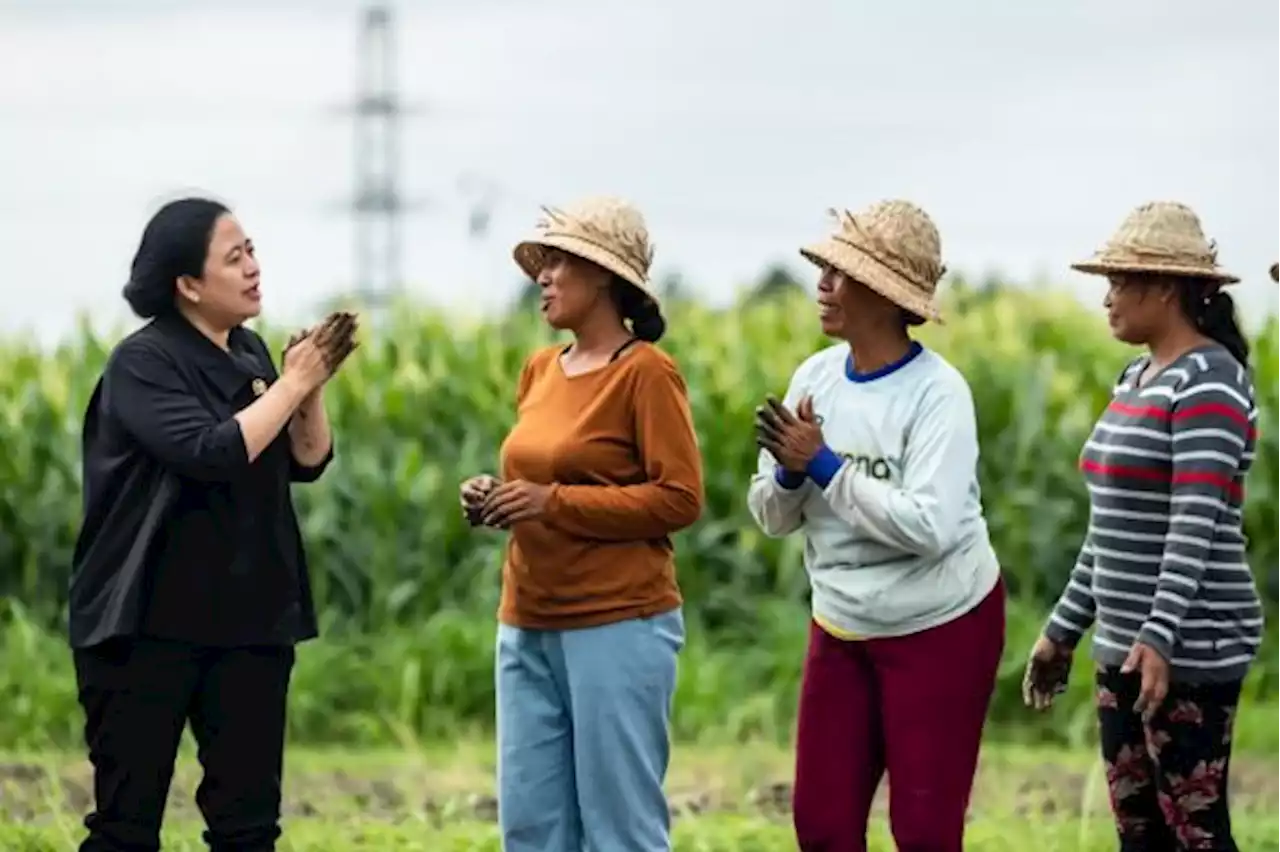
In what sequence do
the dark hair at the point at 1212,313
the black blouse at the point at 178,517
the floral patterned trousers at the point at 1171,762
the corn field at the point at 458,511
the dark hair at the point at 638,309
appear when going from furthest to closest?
1. the corn field at the point at 458,511
2. the dark hair at the point at 638,309
3. the black blouse at the point at 178,517
4. the dark hair at the point at 1212,313
5. the floral patterned trousers at the point at 1171,762

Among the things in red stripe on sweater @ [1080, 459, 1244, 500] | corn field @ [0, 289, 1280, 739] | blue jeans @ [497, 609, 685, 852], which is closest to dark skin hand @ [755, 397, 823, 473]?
blue jeans @ [497, 609, 685, 852]

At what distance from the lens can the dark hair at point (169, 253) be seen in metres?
6.18

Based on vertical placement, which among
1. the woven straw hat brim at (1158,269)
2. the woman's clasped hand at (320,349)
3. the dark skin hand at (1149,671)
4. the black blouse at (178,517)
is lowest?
the dark skin hand at (1149,671)

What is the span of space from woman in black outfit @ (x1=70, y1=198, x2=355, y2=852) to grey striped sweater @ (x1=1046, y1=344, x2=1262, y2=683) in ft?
5.96

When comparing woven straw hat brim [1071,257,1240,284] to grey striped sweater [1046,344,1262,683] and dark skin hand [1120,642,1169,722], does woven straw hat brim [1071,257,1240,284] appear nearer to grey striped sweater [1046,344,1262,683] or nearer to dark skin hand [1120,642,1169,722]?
grey striped sweater [1046,344,1262,683]

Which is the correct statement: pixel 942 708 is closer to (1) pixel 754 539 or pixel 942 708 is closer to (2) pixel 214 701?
(2) pixel 214 701

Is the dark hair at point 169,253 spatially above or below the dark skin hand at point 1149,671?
above

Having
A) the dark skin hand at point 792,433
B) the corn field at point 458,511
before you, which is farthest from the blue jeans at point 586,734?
the corn field at point 458,511

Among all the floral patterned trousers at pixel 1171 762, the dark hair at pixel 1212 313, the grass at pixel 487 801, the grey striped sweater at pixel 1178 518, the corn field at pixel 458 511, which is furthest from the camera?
the corn field at pixel 458 511

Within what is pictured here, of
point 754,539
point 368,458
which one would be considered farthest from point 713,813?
point 368,458

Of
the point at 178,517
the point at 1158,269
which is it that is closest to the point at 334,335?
the point at 178,517

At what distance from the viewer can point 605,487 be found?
6.03 metres

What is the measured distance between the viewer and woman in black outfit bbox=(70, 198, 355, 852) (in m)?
6.14

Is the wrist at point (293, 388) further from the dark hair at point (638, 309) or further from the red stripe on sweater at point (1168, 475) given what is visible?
the red stripe on sweater at point (1168, 475)
